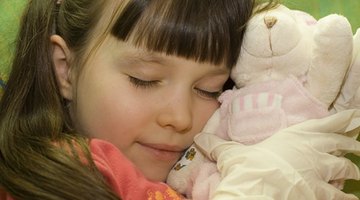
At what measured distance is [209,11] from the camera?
104cm

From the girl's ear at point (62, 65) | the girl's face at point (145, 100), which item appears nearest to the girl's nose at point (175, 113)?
the girl's face at point (145, 100)

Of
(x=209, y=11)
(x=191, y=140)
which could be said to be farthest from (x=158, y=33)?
(x=191, y=140)

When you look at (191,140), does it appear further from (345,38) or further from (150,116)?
(345,38)

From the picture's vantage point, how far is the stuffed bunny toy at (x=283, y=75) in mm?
958

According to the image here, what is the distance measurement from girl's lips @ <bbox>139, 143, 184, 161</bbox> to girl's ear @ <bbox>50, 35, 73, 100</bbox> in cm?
20

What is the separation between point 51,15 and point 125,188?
16.6 inches

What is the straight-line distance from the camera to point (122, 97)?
1.03 metres

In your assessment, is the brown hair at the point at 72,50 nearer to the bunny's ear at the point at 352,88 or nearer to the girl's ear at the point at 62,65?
the girl's ear at the point at 62,65

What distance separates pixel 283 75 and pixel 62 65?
1.46 feet

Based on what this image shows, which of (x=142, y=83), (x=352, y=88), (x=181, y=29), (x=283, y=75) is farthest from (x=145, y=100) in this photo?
(x=352, y=88)

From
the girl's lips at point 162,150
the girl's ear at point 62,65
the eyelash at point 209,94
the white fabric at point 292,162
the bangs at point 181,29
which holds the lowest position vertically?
the girl's lips at point 162,150

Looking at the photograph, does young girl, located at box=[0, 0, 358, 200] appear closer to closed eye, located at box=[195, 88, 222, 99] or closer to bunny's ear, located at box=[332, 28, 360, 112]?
closed eye, located at box=[195, 88, 222, 99]

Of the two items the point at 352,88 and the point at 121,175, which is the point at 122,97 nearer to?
the point at 121,175

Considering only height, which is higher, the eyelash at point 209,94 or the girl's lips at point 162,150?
the eyelash at point 209,94
